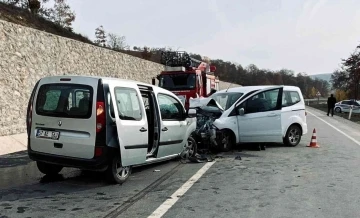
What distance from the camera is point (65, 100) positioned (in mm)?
6504

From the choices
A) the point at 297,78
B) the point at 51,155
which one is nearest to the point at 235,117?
the point at 51,155

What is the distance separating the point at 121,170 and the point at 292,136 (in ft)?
21.7

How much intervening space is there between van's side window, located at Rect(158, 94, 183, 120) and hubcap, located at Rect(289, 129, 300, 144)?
4.60 metres

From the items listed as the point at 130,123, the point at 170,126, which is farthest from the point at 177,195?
the point at 170,126

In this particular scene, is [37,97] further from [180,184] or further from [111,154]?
[180,184]

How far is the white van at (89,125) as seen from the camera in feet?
20.5

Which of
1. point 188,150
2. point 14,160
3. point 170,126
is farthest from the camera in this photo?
point 188,150

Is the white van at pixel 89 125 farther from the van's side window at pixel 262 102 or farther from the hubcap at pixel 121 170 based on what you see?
the van's side window at pixel 262 102

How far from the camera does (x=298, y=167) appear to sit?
8.43 m

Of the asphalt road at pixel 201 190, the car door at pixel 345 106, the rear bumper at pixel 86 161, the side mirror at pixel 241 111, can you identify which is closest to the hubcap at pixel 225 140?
the side mirror at pixel 241 111

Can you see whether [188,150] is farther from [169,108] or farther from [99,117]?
[99,117]

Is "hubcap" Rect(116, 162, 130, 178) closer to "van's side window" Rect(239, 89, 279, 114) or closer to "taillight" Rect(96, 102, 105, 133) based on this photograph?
"taillight" Rect(96, 102, 105, 133)

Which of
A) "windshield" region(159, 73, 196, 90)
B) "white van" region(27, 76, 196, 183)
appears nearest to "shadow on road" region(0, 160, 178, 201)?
"white van" region(27, 76, 196, 183)

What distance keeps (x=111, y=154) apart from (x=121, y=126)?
48 centimetres
